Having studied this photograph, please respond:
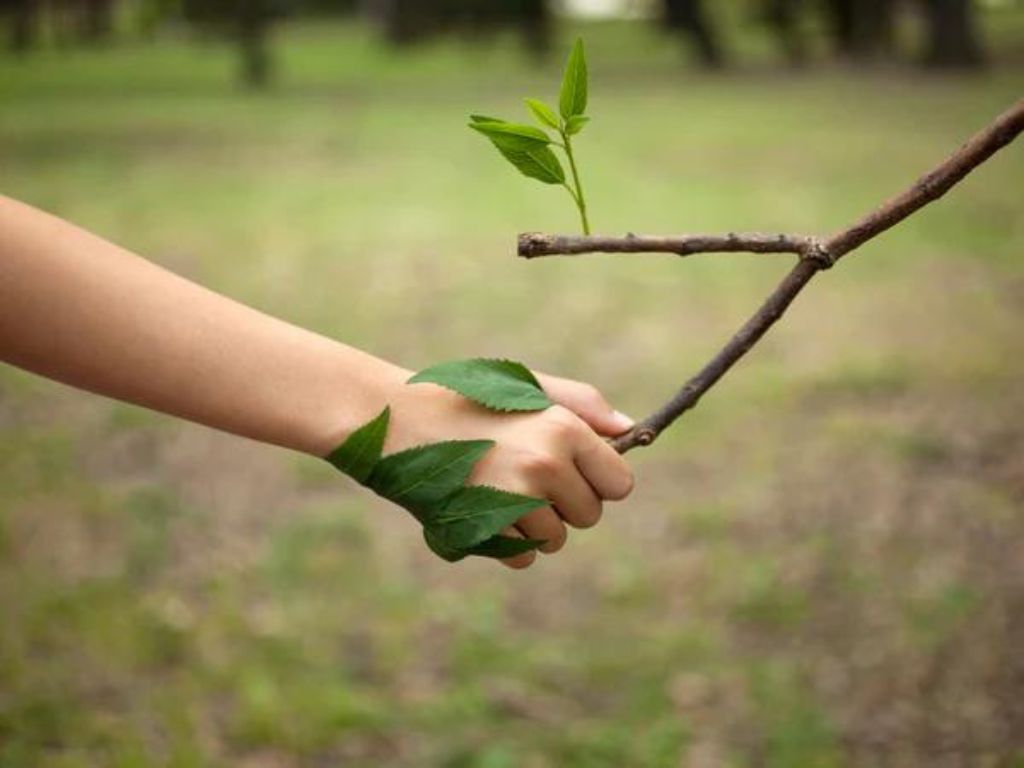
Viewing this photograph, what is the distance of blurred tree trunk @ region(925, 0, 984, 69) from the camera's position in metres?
15.3

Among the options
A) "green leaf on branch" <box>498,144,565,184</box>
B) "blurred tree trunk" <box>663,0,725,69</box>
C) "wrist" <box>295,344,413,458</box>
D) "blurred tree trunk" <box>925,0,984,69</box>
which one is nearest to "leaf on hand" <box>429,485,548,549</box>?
"wrist" <box>295,344,413,458</box>

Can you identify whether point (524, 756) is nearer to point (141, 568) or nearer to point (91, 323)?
point (141, 568)

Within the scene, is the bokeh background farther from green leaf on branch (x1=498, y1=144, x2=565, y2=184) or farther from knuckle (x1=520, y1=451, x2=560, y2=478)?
green leaf on branch (x1=498, y1=144, x2=565, y2=184)

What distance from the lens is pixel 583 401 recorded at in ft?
3.22

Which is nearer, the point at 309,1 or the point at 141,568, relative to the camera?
the point at 141,568

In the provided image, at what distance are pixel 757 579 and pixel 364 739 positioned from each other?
3.82 feet

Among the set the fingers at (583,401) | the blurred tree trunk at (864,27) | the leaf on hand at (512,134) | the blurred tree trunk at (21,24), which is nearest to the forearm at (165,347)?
the fingers at (583,401)

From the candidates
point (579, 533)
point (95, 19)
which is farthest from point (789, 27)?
point (579, 533)

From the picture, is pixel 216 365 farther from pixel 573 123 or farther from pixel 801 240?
pixel 801 240

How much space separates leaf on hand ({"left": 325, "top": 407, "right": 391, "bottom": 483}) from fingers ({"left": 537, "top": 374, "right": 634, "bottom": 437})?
0.45ft

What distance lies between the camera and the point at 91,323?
39.1 inches

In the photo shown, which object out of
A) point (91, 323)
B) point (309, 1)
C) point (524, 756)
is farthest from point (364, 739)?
point (309, 1)

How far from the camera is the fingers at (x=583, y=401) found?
980 mm

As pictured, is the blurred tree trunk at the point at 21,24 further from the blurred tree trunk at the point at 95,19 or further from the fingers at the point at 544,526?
the fingers at the point at 544,526
